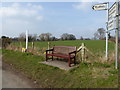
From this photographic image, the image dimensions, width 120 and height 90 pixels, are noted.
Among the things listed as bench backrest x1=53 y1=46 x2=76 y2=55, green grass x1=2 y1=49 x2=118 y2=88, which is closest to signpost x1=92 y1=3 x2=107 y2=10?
bench backrest x1=53 y1=46 x2=76 y2=55

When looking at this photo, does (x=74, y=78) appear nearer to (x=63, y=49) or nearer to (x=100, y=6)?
(x=63, y=49)

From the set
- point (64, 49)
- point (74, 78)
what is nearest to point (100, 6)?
point (64, 49)

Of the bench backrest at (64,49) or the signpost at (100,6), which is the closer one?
the signpost at (100,6)

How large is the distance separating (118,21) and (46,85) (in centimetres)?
380

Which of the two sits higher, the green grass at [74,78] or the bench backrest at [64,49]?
the bench backrest at [64,49]

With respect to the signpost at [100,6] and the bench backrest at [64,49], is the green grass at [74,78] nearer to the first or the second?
the bench backrest at [64,49]

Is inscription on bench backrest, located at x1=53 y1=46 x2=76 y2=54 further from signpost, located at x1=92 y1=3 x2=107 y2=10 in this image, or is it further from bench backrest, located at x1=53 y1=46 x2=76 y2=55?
signpost, located at x1=92 y1=3 x2=107 y2=10

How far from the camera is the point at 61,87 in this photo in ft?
14.4

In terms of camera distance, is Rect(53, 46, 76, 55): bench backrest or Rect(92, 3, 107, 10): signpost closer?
Rect(92, 3, 107, 10): signpost

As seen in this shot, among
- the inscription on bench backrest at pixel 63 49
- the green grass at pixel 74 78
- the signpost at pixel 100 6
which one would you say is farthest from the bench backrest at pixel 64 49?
the signpost at pixel 100 6

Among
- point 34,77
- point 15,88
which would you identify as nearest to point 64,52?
point 34,77

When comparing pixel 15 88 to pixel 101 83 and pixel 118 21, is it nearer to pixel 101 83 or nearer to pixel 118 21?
pixel 101 83

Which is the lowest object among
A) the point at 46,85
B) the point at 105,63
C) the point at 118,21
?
the point at 46,85

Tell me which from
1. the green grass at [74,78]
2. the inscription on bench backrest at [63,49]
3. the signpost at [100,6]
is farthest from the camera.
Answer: the inscription on bench backrest at [63,49]
